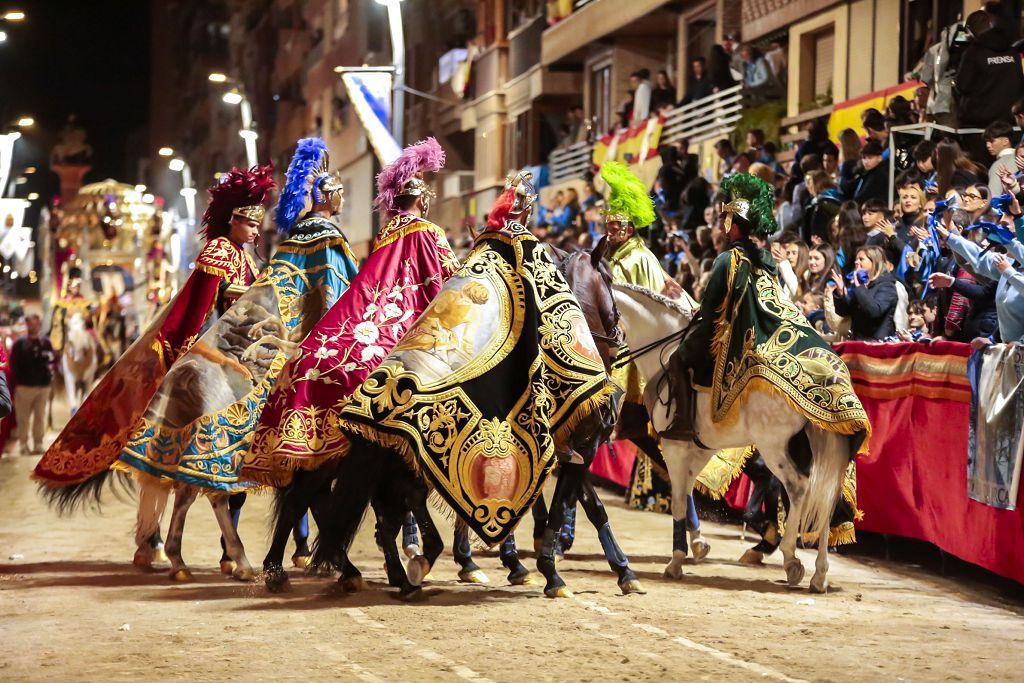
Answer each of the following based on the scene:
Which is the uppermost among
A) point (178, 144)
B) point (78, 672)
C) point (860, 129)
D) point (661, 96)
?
point (178, 144)

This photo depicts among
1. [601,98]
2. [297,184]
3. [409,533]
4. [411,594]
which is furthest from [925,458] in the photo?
[601,98]

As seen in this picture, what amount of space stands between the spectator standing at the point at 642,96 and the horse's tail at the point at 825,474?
62.0 ft

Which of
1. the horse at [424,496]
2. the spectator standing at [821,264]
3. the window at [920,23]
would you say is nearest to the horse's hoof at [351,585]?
the horse at [424,496]

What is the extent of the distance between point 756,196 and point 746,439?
5.65 ft

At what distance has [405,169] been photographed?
10617 mm

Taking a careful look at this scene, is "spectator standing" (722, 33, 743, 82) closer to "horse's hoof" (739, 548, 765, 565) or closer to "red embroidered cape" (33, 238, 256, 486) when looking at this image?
"horse's hoof" (739, 548, 765, 565)

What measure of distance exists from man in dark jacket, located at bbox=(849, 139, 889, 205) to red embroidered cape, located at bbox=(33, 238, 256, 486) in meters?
7.29

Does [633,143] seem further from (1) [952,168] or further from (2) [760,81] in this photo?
(1) [952,168]

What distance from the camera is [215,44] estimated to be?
96.8 meters

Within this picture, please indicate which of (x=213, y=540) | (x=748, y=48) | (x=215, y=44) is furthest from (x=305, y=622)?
(x=215, y=44)

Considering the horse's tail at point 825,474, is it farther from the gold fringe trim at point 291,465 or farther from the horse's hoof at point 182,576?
the horse's hoof at point 182,576

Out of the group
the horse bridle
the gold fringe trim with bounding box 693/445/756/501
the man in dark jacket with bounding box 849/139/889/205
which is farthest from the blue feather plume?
the man in dark jacket with bounding box 849/139/889/205

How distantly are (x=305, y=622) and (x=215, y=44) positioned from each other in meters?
91.7

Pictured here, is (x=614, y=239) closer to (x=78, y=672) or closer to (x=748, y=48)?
(x=78, y=672)
